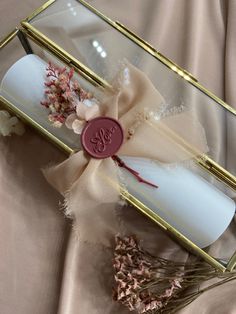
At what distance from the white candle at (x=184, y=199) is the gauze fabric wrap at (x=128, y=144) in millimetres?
21

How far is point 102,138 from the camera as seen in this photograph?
0.80 meters

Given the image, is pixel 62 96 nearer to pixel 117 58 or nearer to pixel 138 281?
pixel 117 58

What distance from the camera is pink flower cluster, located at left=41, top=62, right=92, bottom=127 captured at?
825 mm

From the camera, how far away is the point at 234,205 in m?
0.81

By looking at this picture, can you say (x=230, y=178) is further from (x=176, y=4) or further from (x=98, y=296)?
(x=176, y=4)

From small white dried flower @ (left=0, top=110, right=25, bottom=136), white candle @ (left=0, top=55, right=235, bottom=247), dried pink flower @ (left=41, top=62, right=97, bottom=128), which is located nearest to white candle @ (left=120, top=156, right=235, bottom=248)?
white candle @ (left=0, top=55, right=235, bottom=247)

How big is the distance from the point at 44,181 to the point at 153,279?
0.91 feet

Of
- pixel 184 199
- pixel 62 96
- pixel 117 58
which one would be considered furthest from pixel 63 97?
pixel 184 199

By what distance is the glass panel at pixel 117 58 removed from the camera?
843 mm

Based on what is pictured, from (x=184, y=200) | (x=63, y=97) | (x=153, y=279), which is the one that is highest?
(x=63, y=97)

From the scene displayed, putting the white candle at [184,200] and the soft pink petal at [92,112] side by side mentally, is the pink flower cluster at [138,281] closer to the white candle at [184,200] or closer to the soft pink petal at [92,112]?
the white candle at [184,200]

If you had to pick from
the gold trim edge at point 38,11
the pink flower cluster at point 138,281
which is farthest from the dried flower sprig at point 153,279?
the gold trim edge at point 38,11

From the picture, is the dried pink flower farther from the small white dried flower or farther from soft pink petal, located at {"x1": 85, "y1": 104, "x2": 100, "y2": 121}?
the small white dried flower

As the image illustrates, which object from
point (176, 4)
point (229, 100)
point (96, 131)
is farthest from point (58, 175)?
point (176, 4)
